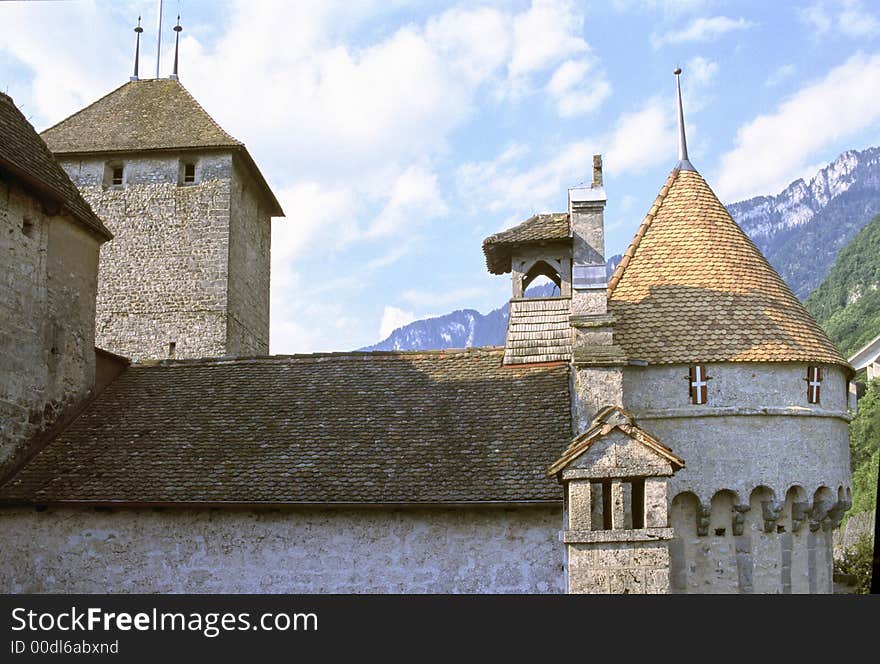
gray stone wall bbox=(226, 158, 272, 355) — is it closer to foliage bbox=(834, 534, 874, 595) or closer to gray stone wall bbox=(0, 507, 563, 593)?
gray stone wall bbox=(0, 507, 563, 593)

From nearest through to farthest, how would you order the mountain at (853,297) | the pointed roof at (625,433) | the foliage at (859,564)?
the pointed roof at (625,433), the foliage at (859,564), the mountain at (853,297)

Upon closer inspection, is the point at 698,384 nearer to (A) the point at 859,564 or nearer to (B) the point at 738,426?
(B) the point at 738,426

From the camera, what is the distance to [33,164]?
1582cm

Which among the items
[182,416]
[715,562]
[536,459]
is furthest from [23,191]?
[715,562]

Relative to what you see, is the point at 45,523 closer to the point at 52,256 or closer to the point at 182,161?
the point at 52,256

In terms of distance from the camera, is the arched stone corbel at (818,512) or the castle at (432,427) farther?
the arched stone corbel at (818,512)

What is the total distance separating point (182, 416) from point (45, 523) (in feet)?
8.99

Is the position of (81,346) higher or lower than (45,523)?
higher

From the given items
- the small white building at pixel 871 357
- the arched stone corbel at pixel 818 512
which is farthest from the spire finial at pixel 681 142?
the small white building at pixel 871 357

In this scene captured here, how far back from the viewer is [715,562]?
1417cm

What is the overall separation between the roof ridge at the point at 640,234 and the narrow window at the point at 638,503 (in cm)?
681

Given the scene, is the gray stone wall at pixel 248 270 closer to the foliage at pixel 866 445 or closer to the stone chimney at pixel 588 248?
the stone chimney at pixel 588 248

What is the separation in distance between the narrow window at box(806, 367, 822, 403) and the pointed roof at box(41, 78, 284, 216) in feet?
51.4

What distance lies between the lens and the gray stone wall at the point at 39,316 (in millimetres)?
14883
